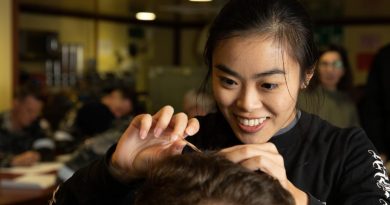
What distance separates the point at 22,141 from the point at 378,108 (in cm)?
255

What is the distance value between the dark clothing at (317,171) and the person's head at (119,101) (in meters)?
4.31

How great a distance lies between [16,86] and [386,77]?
148 inches

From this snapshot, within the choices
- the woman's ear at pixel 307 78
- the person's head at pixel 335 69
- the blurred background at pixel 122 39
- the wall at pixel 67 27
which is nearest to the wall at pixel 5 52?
the blurred background at pixel 122 39

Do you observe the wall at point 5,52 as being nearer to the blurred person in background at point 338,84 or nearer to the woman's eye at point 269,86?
the blurred person in background at point 338,84

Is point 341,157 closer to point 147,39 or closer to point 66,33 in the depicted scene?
point 66,33

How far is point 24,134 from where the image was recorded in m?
4.84

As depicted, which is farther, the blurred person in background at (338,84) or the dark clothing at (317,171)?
the blurred person in background at (338,84)

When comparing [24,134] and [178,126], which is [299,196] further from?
[24,134]

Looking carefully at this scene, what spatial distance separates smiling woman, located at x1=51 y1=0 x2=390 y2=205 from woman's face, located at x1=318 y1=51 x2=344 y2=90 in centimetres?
283

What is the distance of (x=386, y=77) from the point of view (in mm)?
3777

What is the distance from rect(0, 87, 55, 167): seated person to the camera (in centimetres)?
452

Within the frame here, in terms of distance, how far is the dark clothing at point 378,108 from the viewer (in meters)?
3.84

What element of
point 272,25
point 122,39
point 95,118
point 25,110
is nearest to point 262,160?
point 272,25

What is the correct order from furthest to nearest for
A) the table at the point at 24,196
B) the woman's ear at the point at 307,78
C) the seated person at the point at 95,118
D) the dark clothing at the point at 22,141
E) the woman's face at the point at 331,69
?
the seated person at the point at 95,118 < the dark clothing at the point at 22,141 < the woman's face at the point at 331,69 < the table at the point at 24,196 < the woman's ear at the point at 307,78
